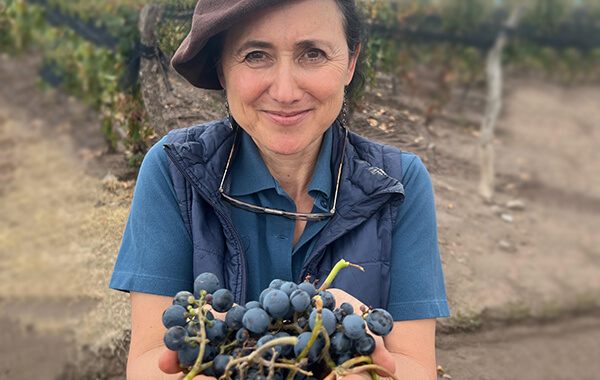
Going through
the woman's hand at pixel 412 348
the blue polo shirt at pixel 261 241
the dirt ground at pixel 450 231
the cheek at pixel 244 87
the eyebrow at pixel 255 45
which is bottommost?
the dirt ground at pixel 450 231

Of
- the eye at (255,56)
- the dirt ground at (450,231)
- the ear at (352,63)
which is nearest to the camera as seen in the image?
the eye at (255,56)

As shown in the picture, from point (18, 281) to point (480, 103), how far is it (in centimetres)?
681

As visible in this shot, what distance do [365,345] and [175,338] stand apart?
349 millimetres

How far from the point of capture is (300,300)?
0.99 m

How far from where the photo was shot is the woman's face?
152 centimetres

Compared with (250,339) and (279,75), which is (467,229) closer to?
(279,75)

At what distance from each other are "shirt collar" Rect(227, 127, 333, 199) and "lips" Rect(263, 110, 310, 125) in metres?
0.21

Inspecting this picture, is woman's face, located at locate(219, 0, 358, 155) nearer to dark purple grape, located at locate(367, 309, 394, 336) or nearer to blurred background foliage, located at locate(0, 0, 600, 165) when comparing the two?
dark purple grape, located at locate(367, 309, 394, 336)

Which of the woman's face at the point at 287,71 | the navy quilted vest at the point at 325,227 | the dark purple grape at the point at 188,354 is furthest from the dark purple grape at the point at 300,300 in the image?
the woman's face at the point at 287,71

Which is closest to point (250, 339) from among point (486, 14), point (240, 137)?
point (240, 137)

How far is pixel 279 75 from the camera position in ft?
5.11

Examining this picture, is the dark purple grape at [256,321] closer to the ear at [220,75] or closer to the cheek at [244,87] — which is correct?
the cheek at [244,87]

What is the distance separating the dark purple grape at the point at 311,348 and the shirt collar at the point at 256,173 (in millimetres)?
819

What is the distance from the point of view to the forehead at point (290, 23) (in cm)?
150
